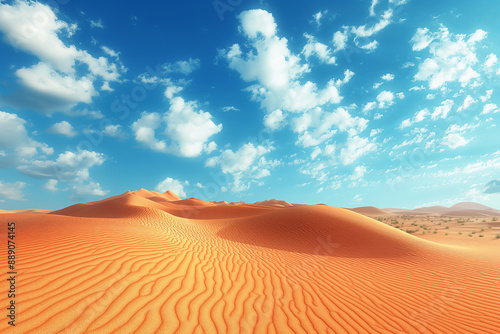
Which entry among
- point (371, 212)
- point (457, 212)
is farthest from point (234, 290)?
point (457, 212)

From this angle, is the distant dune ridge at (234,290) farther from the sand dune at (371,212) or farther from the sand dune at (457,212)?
the sand dune at (457,212)

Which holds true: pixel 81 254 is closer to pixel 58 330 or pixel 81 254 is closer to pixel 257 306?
pixel 58 330

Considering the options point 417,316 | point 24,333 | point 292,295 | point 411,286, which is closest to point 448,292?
point 411,286

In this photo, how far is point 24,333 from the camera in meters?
2.79

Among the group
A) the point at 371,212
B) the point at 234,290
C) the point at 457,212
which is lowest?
the point at 234,290

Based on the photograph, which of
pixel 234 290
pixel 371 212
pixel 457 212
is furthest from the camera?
pixel 371 212

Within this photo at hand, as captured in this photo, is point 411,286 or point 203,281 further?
point 411,286

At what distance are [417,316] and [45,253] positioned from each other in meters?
8.34

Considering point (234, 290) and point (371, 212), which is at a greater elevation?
point (371, 212)

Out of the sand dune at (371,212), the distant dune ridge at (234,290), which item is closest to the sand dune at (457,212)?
the sand dune at (371,212)

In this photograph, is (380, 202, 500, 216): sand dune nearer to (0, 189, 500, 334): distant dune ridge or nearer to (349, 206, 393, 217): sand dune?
(349, 206, 393, 217): sand dune

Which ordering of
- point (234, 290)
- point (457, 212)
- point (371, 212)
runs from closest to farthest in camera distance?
1. point (234, 290)
2. point (457, 212)
3. point (371, 212)

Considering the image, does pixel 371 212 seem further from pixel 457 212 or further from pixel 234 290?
pixel 234 290

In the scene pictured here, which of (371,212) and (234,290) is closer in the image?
(234,290)
